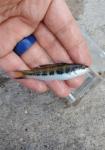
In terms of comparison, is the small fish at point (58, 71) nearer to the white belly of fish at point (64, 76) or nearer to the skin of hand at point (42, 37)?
the white belly of fish at point (64, 76)

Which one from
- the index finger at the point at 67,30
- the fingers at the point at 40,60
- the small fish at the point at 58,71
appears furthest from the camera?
the fingers at the point at 40,60

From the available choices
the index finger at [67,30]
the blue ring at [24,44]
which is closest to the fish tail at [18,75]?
the blue ring at [24,44]

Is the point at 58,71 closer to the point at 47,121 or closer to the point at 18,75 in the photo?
the point at 18,75

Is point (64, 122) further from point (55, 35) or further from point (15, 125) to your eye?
point (55, 35)

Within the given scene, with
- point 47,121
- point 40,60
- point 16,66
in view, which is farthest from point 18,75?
point 47,121

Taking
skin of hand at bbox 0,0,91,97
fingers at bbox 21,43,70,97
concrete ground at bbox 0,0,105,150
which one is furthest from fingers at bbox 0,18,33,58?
concrete ground at bbox 0,0,105,150

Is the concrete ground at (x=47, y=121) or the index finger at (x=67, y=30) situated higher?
the index finger at (x=67, y=30)

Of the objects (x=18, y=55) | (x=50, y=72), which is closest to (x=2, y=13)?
(x=18, y=55)
